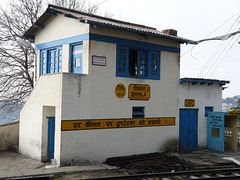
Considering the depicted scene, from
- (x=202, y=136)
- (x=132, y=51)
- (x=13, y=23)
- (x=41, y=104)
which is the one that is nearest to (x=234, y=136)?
(x=202, y=136)

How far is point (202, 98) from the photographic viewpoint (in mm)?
16453

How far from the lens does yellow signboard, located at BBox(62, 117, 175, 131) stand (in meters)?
11.4

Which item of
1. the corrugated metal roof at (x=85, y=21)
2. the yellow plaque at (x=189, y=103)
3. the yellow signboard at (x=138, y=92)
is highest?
the corrugated metal roof at (x=85, y=21)

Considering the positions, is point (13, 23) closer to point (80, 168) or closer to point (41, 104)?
point (41, 104)

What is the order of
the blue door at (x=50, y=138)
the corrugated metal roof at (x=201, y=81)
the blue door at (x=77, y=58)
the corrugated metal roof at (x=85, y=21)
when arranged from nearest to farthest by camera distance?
the corrugated metal roof at (x=85, y=21)
the blue door at (x=50, y=138)
the blue door at (x=77, y=58)
the corrugated metal roof at (x=201, y=81)

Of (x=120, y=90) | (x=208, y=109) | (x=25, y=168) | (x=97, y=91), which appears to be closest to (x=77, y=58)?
(x=97, y=91)

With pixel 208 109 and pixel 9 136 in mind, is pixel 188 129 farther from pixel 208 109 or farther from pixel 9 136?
pixel 9 136

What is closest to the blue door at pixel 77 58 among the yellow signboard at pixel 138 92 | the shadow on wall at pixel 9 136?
the yellow signboard at pixel 138 92

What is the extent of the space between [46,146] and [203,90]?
918 centimetres

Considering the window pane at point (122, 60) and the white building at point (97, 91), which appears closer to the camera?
the white building at point (97, 91)

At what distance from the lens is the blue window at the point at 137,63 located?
13172 millimetres

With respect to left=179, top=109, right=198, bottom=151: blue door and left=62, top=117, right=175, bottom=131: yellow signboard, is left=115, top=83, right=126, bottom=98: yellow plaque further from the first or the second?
left=179, top=109, right=198, bottom=151: blue door

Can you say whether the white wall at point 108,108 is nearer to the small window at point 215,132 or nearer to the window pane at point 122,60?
the window pane at point 122,60

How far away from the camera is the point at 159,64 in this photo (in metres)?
14.5
